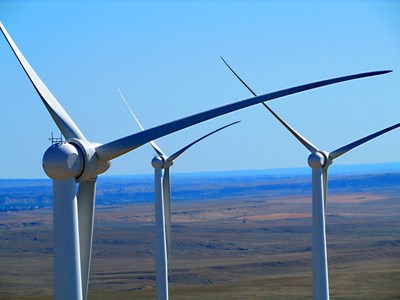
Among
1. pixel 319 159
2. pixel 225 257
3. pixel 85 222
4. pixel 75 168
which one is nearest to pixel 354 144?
pixel 319 159

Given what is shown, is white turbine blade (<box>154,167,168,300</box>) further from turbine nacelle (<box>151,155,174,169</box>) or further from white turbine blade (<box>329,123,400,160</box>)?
white turbine blade (<box>329,123,400,160</box>)

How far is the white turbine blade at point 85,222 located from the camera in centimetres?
1931

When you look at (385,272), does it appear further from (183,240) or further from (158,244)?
(183,240)

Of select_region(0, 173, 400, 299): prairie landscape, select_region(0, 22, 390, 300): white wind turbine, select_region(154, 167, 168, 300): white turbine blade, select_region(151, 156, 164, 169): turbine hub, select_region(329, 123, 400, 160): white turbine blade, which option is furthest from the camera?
select_region(0, 173, 400, 299): prairie landscape

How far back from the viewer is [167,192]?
1379 inches

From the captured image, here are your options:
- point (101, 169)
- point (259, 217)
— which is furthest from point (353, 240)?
point (101, 169)

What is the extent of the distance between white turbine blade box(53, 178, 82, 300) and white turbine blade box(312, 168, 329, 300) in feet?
47.2

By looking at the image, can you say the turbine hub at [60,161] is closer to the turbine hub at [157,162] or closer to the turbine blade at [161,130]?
the turbine blade at [161,130]

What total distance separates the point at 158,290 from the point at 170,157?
4.77 meters

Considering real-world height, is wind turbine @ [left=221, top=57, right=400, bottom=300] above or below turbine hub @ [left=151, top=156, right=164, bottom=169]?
below

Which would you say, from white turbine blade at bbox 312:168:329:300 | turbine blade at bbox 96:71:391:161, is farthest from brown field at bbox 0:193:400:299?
turbine blade at bbox 96:71:391:161

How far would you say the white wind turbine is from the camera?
1709 cm

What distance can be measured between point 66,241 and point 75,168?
1287mm

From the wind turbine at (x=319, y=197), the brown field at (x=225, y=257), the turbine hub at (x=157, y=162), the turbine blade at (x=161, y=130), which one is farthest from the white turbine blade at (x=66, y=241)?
the brown field at (x=225, y=257)
